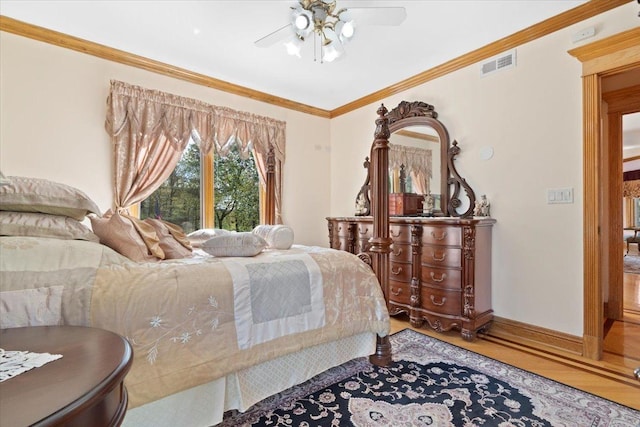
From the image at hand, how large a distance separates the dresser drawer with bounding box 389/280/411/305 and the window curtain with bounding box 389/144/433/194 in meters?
1.05

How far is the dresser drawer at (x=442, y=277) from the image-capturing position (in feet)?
9.07

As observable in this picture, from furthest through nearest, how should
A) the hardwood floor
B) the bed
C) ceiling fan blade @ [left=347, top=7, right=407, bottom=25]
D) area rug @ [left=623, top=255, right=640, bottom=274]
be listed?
area rug @ [left=623, top=255, right=640, bottom=274], ceiling fan blade @ [left=347, top=7, right=407, bottom=25], the hardwood floor, the bed

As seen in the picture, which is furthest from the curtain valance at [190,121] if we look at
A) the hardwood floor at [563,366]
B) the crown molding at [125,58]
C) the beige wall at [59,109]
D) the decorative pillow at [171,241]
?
the hardwood floor at [563,366]

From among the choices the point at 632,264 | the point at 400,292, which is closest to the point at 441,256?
the point at 400,292

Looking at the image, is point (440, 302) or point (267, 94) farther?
point (267, 94)

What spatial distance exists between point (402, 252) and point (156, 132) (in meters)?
2.83

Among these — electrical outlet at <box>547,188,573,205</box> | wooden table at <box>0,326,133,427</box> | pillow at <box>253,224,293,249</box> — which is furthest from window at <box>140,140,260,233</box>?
electrical outlet at <box>547,188,573,205</box>

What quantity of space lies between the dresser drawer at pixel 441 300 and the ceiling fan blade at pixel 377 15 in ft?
7.26

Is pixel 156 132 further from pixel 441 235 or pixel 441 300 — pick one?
pixel 441 300

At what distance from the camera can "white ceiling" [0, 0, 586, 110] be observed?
241 cm

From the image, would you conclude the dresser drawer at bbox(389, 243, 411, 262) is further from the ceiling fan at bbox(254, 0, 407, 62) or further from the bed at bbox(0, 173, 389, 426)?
the ceiling fan at bbox(254, 0, 407, 62)

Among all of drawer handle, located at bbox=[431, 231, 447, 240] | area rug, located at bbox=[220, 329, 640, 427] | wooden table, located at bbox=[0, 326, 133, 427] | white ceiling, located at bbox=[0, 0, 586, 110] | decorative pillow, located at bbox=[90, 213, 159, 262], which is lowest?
area rug, located at bbox=[220, 329, 640, 427]

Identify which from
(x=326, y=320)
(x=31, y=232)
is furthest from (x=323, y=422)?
(x=31, y=232)

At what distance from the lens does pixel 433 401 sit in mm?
1805
